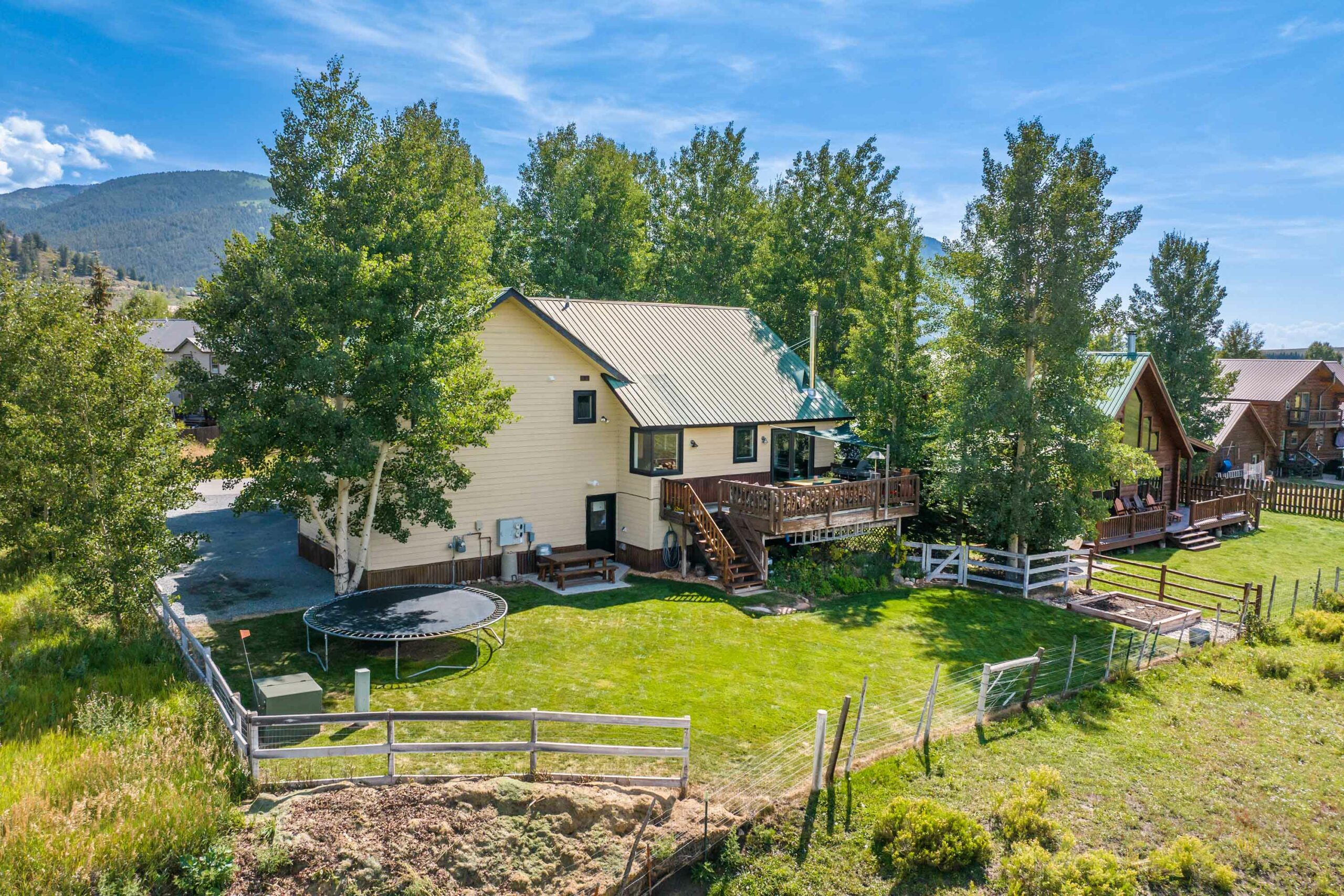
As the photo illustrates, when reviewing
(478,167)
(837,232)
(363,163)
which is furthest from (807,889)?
(478,167)

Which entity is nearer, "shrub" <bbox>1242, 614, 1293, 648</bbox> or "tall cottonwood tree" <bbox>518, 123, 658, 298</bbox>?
Answer: "shrub" <bbox>1242, 614, 1293, 648</bbox>

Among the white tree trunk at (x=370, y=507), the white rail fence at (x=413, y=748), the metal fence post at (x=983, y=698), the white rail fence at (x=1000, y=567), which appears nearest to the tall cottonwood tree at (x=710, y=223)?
the white rail fence at (x=1000, y=567)

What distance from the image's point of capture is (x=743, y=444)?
22.8 meters

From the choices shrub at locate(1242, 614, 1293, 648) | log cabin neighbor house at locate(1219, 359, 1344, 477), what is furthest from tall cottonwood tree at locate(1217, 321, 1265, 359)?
shrub at locate(1242, 614, 1293, 648)

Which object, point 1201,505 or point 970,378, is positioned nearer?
point 970,378

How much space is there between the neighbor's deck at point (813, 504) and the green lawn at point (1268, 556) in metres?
9.18

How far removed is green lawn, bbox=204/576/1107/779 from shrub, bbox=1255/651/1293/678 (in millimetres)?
3356

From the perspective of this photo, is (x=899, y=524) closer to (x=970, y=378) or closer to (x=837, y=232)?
(x=970, y=378)

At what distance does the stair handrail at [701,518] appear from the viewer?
20.0 m

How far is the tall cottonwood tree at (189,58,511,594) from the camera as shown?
15188 millimetres

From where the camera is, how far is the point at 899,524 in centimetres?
2291

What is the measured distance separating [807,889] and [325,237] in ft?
46.0

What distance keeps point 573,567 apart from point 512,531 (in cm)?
182

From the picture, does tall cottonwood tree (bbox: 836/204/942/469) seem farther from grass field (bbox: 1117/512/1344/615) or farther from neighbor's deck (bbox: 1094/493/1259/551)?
grass field (bbox: 1117/512/1344/615)
